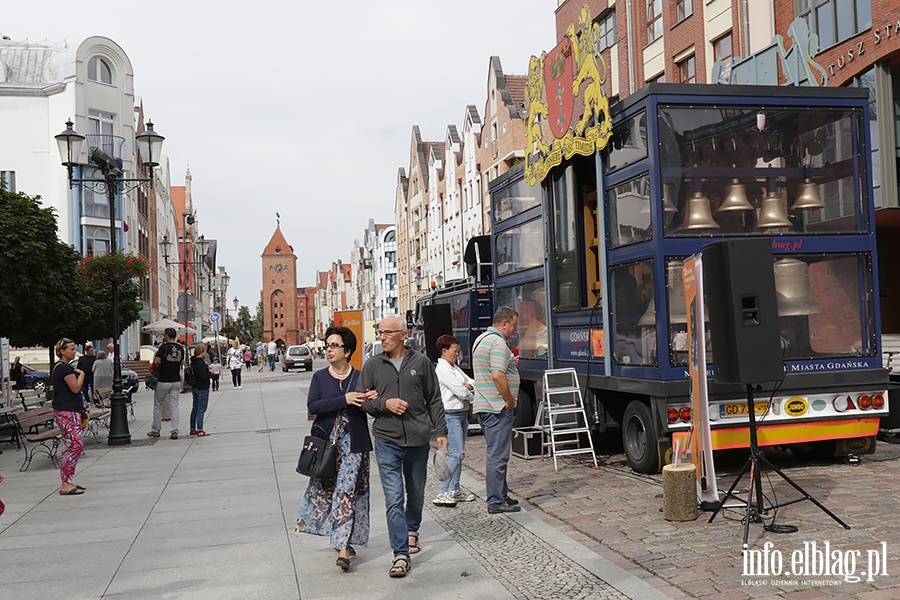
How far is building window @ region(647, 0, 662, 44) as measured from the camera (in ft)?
91.0

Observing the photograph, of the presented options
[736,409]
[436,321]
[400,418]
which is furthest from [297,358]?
[400,418]

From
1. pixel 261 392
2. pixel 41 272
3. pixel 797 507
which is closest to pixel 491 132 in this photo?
pixel 261 392

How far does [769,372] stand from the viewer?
6.96 meters

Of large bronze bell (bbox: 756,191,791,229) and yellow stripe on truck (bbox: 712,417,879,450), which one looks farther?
large bronze bell (bbox: 756,191,791,229)

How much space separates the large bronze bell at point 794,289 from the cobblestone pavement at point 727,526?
5.62 ft

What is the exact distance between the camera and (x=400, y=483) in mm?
6410

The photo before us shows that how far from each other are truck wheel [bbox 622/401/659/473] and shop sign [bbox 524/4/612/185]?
3.02 meters

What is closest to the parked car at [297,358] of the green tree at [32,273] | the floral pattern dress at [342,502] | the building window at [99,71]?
the building window at [99,71]

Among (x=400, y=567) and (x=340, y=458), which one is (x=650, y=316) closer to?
(x=340, y=458)

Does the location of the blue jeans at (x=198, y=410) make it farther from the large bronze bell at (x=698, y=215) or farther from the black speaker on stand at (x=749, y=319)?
the black speaker on stand at (x=749, y=319)

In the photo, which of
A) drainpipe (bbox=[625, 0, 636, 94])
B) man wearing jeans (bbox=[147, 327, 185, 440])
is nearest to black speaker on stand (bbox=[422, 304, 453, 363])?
man wearing jeans (bbox=[147, 327, 185, 440])

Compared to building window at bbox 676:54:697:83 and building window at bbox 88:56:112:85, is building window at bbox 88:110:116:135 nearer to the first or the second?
building window at bbox 88:56:112:85

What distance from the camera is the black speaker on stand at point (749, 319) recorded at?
274 inches

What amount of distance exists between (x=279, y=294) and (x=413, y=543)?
159253 mm
